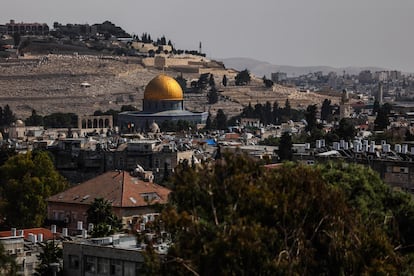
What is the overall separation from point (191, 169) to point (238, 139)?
227 ft

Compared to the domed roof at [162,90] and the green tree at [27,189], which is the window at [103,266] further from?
the domed roof at [162,90]

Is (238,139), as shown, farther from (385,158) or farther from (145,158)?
(385,158)

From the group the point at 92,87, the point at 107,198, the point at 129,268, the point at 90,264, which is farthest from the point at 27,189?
the point at 92,87

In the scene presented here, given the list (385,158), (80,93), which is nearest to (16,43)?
(80,93)

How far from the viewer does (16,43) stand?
7215 inches

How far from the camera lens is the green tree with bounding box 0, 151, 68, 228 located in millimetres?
53062

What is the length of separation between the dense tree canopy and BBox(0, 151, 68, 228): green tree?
29120 mm

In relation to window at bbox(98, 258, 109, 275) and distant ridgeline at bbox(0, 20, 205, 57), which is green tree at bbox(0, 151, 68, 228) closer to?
window at bbox(98, 258, 109, 275)

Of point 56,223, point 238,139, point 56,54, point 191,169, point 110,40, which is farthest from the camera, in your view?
point 110,40

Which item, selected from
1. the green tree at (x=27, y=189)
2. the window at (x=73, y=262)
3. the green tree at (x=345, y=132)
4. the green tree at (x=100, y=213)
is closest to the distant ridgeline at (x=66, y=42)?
the green tree at (x=345, y=132)

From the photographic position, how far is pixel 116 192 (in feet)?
165

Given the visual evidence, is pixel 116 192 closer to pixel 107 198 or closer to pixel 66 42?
pixel 107 198

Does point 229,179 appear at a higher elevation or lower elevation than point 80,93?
higher

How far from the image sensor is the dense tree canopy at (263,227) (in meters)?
22.2
